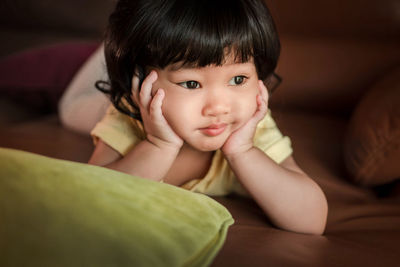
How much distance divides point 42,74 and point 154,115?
816mm

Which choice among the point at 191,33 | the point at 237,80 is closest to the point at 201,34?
the point at 191,33

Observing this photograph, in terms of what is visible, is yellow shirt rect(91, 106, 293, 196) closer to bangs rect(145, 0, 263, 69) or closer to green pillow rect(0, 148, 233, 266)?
bangs rect(145, 0, 263, 69)

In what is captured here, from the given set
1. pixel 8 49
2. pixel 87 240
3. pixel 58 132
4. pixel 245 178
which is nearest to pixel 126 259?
pixel 87 240

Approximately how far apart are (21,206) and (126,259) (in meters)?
0.14

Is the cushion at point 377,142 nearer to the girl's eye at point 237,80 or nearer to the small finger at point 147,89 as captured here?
the girl's eye at point 237,80

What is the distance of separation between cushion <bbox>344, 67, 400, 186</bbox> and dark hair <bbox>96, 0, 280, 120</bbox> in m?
0.30

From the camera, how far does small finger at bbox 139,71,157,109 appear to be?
841 millimetres

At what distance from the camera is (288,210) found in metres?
0.85

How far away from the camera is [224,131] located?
86cm

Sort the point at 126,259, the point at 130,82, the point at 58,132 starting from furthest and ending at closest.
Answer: the point at 58,132, the point at 130,82, the point at 126,259

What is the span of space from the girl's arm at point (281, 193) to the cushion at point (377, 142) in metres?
0.18

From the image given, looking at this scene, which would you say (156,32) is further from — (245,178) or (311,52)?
(311,52)

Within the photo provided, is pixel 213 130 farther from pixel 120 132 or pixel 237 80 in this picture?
pixel 120 132

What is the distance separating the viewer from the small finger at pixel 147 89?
84 cm
